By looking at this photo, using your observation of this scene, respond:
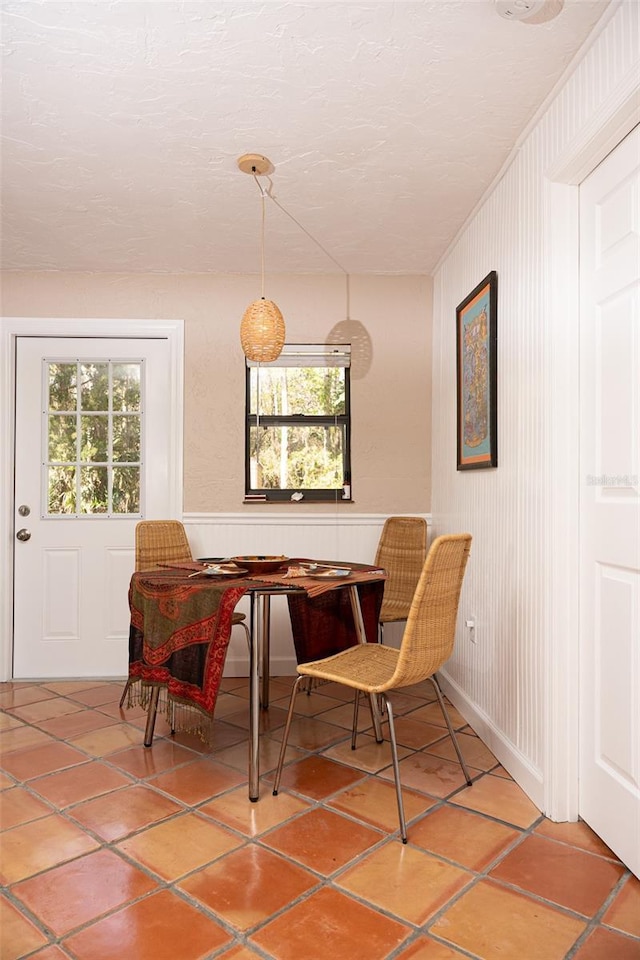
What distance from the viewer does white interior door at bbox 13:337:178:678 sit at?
4121 millimetres

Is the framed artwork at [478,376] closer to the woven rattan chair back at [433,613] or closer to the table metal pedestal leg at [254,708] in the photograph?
the woven rattan chair back at [433,613]

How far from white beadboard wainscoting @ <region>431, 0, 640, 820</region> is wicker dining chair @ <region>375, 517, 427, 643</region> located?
0.84 m

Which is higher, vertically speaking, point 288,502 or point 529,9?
point 529,9

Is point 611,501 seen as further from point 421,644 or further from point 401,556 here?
point 401,556

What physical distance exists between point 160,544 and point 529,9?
9.53 ft

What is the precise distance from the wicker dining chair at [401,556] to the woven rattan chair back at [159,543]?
117cm

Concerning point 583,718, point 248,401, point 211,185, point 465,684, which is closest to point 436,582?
point 583,718

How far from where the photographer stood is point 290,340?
4195mm

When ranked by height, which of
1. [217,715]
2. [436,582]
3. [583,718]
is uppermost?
[436,582]

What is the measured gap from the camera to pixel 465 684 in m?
3.38

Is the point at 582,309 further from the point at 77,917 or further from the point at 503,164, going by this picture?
the point at 77,917

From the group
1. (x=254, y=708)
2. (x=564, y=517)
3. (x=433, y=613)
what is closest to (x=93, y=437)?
(x=254, y=708)

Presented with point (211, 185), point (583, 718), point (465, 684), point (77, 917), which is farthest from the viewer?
point (465, 684)

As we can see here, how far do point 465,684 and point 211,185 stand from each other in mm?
2684
